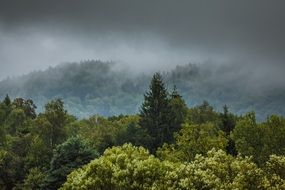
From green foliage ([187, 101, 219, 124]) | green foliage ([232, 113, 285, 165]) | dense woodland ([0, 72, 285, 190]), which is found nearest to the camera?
dense woodland ([0, 72, 285, 190])

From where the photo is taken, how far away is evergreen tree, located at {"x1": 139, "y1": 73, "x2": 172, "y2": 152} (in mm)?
99312

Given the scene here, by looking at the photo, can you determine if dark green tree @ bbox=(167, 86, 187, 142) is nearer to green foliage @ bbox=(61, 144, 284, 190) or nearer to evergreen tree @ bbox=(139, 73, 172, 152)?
evergreen tree @ bbox=(139, 73, 172, 152)

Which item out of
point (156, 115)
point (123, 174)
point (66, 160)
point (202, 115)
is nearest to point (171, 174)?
point (123, 174)

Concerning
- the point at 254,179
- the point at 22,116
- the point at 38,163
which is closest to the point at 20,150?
the point at 38,163

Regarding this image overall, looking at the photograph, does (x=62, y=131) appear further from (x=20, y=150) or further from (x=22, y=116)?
(x=22, y=116)

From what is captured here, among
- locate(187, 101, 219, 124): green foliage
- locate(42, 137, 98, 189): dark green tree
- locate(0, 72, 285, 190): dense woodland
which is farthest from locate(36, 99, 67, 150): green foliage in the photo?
locate(187, 101, 219, 124): green foliage

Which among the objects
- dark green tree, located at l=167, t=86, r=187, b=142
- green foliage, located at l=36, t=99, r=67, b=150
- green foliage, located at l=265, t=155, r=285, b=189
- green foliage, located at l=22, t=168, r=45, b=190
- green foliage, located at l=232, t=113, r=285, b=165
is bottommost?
green foliage, located at l=265, t=155, r=285, b=189

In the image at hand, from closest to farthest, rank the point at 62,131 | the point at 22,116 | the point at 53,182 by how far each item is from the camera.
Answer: the point at 53,182 → the point at 62,131 → the point at 22,116

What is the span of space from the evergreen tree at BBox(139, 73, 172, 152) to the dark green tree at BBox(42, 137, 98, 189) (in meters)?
24.3

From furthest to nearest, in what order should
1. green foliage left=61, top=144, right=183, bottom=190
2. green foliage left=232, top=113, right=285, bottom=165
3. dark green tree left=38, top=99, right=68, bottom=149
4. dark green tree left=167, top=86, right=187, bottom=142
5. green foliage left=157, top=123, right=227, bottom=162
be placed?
dark green tree left=167, top=86, right=187, bottom=142 < dark green tree left=38, top=99, right=68, bottom=149 < green foliage left=232, top=113, right=285, bottom=165 < green foliage left=157, top=123, right=227, bottom=162 < green foliage left=61, top=144, right=183, bottom=190

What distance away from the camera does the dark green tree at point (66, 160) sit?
73375 mm

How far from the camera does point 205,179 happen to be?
1746 inches

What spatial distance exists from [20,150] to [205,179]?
186 feet

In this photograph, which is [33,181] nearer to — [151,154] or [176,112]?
[151,154]
